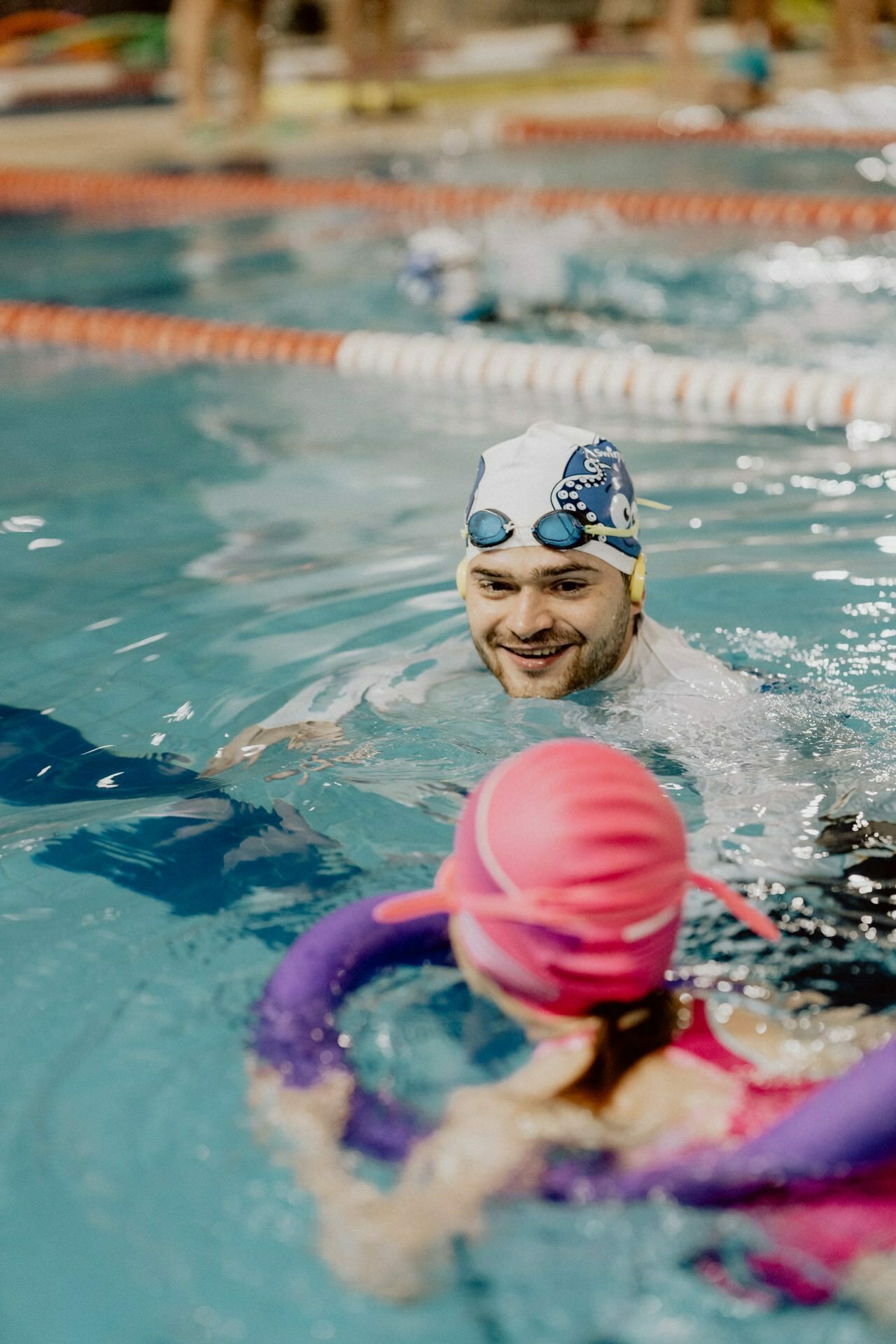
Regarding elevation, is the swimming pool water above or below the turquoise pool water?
below

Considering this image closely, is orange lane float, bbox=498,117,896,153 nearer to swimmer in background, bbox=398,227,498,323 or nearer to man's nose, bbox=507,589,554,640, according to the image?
swimmer in background, bbox=398,227,498,323

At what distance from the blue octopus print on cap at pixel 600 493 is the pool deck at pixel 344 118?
10.4 m

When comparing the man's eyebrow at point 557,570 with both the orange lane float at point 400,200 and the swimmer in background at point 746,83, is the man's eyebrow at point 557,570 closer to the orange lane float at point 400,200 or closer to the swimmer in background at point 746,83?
the orange lane float at point 400,200

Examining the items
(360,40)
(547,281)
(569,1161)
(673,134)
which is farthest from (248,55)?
(569,1161)

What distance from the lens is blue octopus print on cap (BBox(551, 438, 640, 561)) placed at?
142 inches

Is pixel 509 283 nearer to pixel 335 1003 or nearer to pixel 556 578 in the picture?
pixel 556 578

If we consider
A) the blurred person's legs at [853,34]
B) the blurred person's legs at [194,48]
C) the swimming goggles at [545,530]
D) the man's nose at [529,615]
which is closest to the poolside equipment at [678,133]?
Result: the blurred person's legs at [853,34]

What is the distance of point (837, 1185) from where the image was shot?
203 cm

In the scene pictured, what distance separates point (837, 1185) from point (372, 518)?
12.5ft

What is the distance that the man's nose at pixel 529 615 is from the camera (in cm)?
349

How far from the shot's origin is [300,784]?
3.59 metres

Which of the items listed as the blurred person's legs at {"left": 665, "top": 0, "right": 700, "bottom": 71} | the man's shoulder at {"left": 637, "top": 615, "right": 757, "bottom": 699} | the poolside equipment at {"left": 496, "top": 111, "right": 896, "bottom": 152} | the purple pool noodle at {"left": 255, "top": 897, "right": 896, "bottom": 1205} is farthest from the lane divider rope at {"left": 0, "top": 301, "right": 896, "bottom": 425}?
the blurred person's legs at {"left": 665, "top": 0, "right": 700, "bottom": 71}

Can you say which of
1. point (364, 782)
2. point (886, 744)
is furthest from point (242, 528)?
point (886, 744)

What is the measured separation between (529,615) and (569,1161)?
1563 mm
